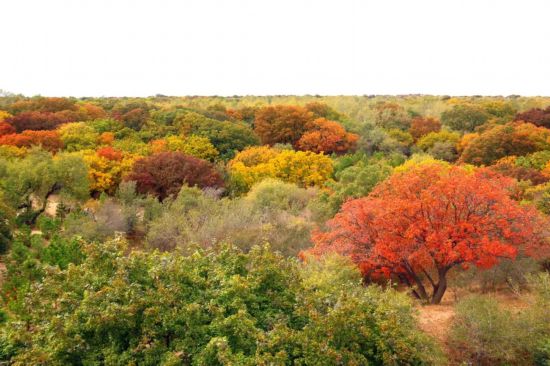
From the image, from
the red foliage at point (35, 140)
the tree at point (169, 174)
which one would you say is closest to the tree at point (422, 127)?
the tree at point (169, 174)

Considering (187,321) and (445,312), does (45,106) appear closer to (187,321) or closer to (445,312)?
(445,312)

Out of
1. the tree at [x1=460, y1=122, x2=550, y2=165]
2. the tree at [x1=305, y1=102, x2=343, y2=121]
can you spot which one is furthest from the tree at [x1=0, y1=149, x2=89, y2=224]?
the tree at [x1=305, y1=102, x2=343, y2=121]

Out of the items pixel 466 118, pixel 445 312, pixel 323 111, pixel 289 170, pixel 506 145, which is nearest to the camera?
pixel 445 312

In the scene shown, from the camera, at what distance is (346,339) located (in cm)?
1020

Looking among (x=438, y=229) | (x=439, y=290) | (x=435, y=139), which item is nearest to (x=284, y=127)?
(x=435, y=139)

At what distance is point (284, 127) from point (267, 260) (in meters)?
43.5

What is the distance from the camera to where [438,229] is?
1733cm

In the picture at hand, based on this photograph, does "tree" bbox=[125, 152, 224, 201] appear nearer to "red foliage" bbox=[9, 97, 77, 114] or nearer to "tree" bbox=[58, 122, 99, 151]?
"tree" bbox=[58, 122, 99, 151]

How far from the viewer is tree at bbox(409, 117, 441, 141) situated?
58.7 metres

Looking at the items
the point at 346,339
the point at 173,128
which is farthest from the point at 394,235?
the point at 173,128

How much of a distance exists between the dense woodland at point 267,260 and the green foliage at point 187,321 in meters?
0.04

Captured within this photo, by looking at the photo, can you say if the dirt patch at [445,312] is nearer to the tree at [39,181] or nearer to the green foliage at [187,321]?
the green foliage at [187,321]

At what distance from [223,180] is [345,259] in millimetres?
20009

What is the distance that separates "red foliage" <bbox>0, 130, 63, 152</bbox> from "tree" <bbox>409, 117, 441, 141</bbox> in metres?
39.6
